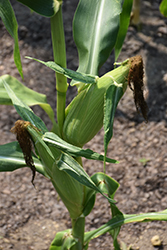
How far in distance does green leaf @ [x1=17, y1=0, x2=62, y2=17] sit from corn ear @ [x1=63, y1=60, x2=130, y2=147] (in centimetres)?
19

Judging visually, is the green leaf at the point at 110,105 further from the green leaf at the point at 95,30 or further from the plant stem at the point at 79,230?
the plant stem at the point at 79,230

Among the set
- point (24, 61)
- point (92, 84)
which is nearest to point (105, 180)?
point (92, 84)

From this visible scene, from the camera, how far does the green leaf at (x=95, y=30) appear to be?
0.80 m

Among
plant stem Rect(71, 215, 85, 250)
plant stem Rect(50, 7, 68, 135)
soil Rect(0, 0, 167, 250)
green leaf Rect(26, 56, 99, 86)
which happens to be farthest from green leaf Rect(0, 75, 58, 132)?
soil Rect(0, 0, 167, 250)

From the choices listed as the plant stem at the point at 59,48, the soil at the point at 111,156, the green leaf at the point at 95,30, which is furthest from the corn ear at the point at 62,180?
the soil at the point at 111,156

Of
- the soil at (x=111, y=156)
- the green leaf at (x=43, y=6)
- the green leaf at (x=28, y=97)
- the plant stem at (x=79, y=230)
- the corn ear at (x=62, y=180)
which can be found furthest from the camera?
the soil at (x=111, y=156)

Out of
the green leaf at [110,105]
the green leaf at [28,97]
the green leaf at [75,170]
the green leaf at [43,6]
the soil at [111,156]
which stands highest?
the green leaf at [43,6]

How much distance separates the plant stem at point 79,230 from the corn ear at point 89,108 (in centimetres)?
31

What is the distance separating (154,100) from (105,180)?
38.4 inches

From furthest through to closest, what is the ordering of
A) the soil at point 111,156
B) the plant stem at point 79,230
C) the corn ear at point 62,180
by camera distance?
the soil at point 111,156 < the plant stem at point 79,230 < the corn ear at point 62,180

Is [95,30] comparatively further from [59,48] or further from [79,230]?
[79,230]

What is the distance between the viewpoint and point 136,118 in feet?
5.77

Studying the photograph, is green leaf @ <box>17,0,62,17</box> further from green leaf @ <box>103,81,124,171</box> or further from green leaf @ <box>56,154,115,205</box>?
green leaf @ <box>56,154,115,205</box>

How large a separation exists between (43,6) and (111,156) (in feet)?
3.63
